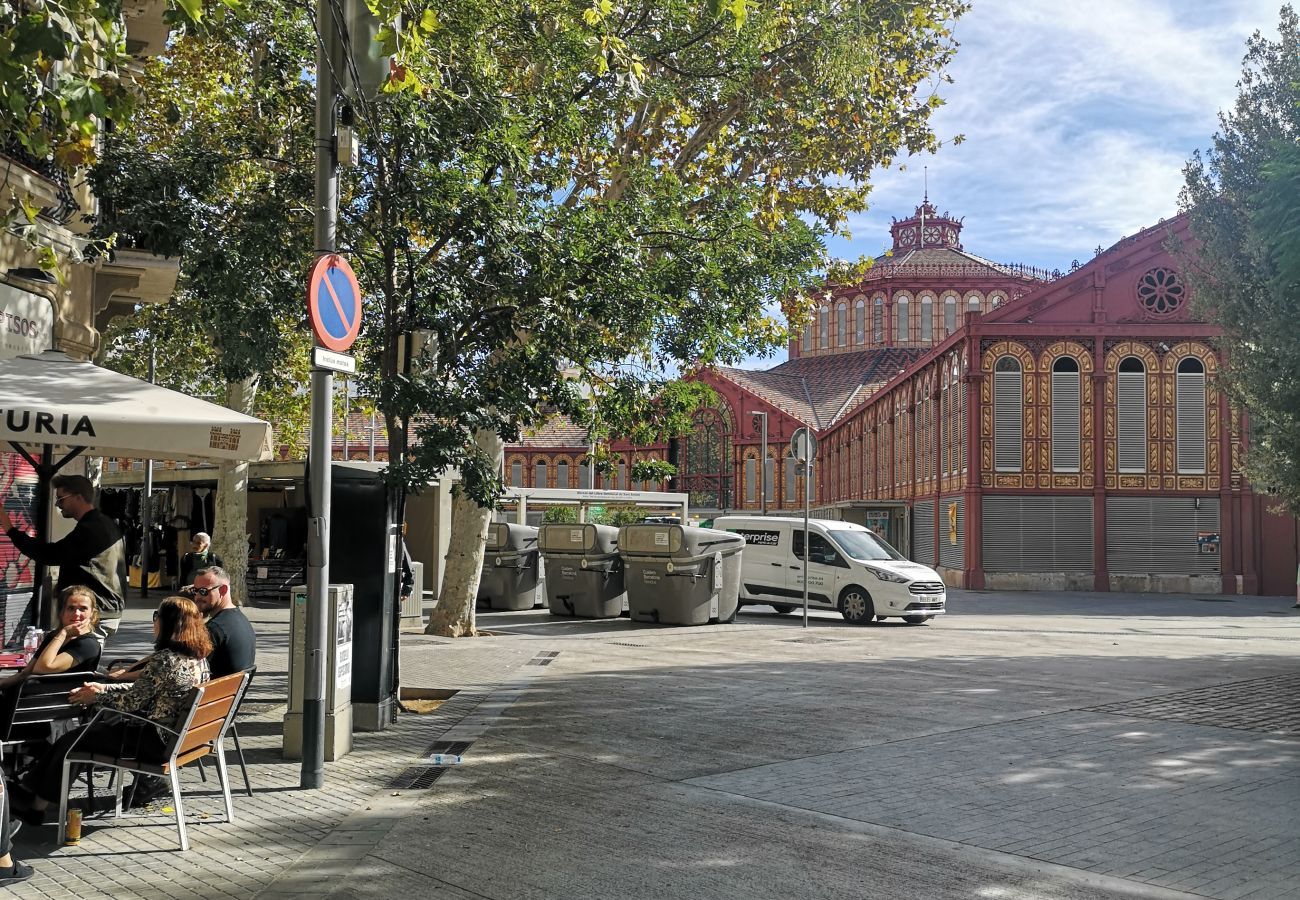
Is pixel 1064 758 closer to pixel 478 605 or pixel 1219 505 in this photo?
pixel 478 605

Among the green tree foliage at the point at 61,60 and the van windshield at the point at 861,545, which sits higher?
the green tree foliage at the point at 61,60

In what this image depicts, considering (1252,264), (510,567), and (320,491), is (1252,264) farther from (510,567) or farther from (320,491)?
(320,491)

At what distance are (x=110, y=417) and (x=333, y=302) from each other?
4.76ft

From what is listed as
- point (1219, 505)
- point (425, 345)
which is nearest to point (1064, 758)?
point (425, 345)

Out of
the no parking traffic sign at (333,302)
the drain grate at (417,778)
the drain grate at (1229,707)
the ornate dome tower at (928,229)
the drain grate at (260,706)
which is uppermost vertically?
the ornate dome tower at (928,229)

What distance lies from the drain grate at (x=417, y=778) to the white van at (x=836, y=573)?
49.7 feet

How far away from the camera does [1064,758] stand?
8500 millimetres

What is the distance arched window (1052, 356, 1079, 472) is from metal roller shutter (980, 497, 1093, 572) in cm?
123

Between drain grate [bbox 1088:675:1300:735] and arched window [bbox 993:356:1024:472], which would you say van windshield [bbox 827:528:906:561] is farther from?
arched window [bbox 993:356:1024:472]

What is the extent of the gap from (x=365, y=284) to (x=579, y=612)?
11.0 m

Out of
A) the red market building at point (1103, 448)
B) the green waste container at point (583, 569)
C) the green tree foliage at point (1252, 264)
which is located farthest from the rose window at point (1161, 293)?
the green waste container at point (583, 569)

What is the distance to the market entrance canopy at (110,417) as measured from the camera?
7.10 meters

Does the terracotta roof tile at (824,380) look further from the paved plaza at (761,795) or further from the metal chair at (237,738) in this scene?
the metal chair at (237,738)

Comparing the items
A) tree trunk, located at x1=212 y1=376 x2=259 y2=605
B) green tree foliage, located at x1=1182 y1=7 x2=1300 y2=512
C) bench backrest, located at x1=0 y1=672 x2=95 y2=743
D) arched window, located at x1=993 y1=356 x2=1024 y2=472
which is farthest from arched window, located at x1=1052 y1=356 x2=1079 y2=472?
bench backrest, located at x1=0 y1=672 x2=95 y2=743
